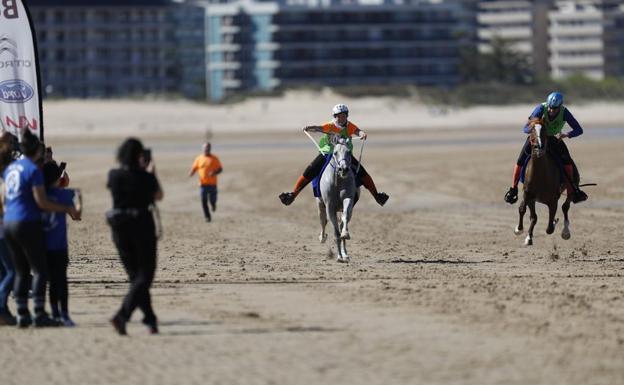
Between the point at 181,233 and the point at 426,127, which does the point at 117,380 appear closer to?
the point at 181,233

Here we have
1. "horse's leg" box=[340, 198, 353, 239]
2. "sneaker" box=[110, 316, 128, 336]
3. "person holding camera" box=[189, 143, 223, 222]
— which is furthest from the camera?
"person holding camera" box=[189, 143, 223, 222]

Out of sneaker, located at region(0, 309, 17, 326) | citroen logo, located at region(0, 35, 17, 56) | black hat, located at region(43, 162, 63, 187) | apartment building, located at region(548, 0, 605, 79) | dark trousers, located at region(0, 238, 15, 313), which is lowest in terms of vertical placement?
apartment building, located at region(548, 0, 605, 79)

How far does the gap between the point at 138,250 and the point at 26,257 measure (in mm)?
1198

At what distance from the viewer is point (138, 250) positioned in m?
12.0

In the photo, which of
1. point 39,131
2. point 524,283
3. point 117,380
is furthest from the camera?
point 39,131

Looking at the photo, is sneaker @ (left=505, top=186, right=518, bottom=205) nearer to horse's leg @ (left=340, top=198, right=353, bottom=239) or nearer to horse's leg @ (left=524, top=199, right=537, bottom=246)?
horse's leg @ (left=524, top=199, right=537, bottom=246)

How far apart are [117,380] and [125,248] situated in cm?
175

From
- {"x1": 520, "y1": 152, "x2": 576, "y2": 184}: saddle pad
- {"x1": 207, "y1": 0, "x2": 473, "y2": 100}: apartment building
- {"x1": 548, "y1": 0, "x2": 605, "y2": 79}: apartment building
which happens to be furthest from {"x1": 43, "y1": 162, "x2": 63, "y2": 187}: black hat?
{"x1": 548, "y1": 0, "x2": 605, "y2": 79}: apartment building

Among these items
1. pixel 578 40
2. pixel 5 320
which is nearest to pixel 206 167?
pixel 5 320

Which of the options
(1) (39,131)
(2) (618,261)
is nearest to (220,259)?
(1) (39,131)

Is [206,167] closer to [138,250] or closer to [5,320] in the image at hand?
[5,320]

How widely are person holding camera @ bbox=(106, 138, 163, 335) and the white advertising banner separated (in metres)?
6.20

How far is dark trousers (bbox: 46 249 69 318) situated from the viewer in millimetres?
12859

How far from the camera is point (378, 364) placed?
11.0m
